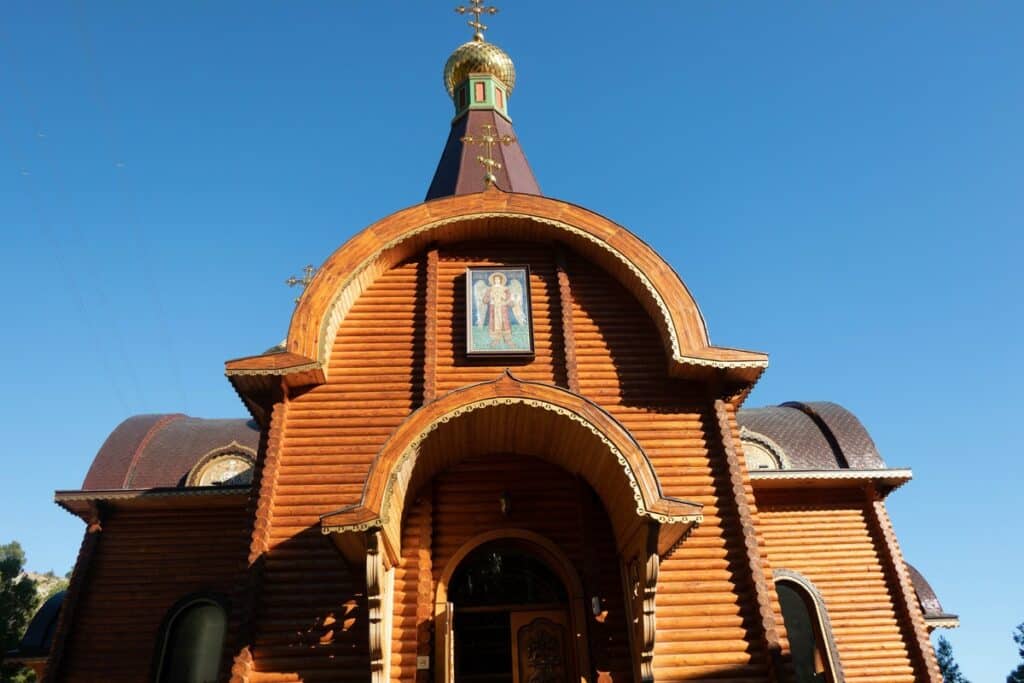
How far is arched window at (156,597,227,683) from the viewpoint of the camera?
37.1 feet

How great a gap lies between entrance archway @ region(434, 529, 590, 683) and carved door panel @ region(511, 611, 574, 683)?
0.01 meters

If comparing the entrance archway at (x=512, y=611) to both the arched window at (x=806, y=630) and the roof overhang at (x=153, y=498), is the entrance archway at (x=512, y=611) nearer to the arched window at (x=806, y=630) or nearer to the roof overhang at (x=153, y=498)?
the arched window at (x=806, y=630)

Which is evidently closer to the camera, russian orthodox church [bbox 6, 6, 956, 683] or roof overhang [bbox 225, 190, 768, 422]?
russian orthodox church [bbox 6, 6, 956, 683]

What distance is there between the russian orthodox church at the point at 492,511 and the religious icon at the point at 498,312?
0.03 metres

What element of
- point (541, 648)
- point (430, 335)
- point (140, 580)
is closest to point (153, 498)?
point (140, 580)

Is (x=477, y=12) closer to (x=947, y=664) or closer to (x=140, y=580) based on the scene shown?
(x=140, y=580)

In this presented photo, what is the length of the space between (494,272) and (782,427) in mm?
7356

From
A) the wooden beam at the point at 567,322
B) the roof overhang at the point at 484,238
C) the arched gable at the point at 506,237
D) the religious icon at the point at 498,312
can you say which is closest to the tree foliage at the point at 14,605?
the roof overhang at the point at 484,238

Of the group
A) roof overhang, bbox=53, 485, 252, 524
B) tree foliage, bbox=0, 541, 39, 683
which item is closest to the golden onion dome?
roof overhang, bbox=53, 485, 252, 524

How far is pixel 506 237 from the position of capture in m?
10.7

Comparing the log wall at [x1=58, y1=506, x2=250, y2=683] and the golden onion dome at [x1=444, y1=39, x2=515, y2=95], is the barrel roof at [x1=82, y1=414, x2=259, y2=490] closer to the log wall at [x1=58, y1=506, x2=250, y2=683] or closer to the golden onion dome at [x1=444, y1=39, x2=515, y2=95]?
the log wall at [x1=58, y1=506, x2=250, y2=683]

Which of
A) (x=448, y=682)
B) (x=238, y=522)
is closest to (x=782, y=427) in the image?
(x=448, y=682)

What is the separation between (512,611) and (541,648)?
55 cm

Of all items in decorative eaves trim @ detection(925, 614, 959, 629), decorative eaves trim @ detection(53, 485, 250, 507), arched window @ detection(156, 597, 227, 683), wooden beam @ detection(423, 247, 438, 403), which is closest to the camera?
wooden beam @ detection(423, 247, 438, 403)
